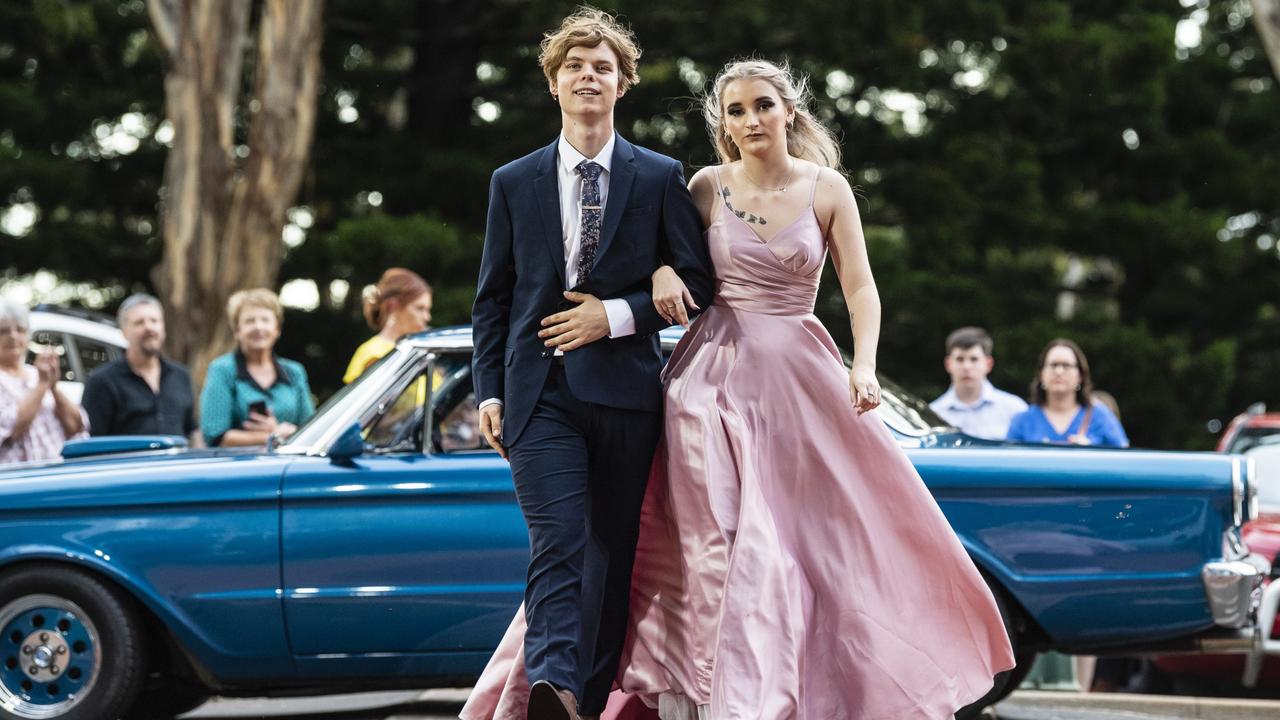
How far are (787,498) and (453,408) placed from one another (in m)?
2.09

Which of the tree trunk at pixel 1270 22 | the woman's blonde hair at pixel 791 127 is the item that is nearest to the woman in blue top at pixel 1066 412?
the woman's blonde hair at pixel 791 127

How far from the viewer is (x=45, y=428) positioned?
324 inches

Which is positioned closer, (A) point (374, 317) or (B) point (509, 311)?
(B) point (509, 311)

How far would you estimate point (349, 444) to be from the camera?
6.10 metres

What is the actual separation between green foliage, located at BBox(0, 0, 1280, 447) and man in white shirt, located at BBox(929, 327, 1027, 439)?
329 inches

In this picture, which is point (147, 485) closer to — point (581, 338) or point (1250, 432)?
point (581, 338)

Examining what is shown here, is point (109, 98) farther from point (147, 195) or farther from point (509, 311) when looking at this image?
point (509, 311)

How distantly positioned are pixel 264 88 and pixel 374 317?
6.70 meters

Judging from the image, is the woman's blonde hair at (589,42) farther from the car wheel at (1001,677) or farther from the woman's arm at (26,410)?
the woman's arm at (26,410)

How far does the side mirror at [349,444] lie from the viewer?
6094 mm

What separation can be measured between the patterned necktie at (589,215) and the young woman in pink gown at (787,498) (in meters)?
0.20

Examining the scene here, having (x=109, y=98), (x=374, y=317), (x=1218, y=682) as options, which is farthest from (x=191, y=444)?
(x=109, y=98)

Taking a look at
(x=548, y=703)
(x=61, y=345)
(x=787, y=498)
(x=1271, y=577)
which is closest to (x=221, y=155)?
(x=61, y=345)

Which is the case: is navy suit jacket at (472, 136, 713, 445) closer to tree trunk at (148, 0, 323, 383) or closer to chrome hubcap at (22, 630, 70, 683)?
chrome hubcap at (22, 630, 70, 683)
